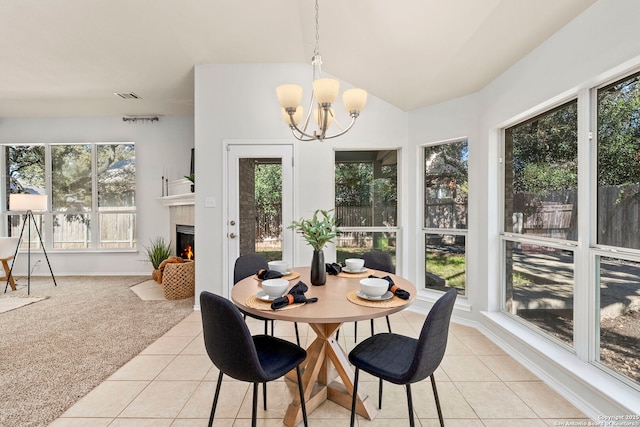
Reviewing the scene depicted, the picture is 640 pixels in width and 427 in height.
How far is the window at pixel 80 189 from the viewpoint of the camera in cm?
504

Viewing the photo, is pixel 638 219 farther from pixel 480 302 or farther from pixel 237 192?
pixel 237 192

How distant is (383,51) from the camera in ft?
8.40

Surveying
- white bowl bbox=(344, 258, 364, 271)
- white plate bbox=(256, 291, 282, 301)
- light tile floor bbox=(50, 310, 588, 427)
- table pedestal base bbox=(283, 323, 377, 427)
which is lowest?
light tile floor bbox=(50, 310, 588, 427)

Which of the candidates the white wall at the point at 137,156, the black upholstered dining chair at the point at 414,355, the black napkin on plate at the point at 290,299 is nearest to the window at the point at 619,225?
the black upholstered dining chair at the point at 414,355

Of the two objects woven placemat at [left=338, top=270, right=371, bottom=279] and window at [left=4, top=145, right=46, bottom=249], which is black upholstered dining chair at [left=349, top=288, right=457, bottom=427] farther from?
window at [left=4, top=145, right=46, bottom=249]

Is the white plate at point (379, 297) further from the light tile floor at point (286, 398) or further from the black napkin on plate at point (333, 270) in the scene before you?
the light tile floor at point (286, 398)

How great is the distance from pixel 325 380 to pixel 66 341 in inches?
98.1

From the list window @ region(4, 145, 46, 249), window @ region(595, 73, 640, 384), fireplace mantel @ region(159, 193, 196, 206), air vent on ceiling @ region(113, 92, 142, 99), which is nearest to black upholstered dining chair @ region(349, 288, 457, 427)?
window @ region(595, 73, 640, 384)

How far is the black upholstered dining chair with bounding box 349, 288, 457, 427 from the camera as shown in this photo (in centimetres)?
121

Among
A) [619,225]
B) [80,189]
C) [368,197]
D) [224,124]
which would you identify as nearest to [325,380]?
[619,225]

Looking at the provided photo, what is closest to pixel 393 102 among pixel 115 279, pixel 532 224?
pixel 532 224

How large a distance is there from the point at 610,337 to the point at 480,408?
905 mm

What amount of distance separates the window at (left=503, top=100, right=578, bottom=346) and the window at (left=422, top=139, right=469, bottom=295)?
17.6 inches

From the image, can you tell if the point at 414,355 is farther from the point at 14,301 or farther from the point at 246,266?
the point at 14,301
